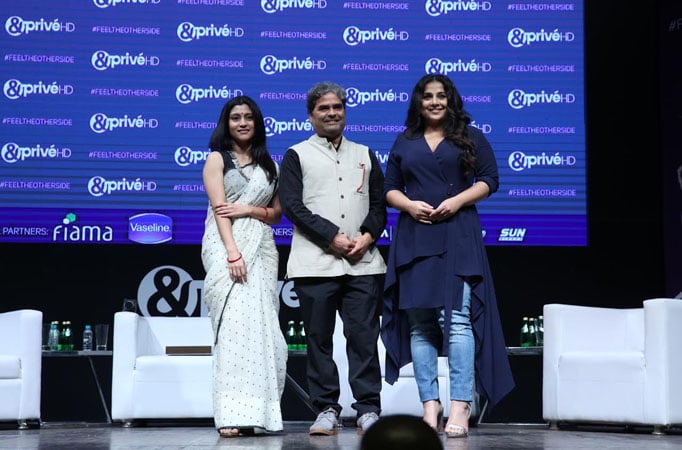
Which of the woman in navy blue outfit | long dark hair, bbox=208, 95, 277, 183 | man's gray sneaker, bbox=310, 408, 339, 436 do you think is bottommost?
man's gray sneaker, bbox=310, 408, 339, 436

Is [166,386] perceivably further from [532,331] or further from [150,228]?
[532,331]

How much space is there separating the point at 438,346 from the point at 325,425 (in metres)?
0.50

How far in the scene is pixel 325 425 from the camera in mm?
3797

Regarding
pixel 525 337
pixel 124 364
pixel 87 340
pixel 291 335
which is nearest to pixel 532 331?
pixel 525 337

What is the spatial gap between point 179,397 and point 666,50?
150 inches

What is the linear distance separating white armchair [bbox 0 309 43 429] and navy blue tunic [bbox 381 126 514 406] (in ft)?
6.95

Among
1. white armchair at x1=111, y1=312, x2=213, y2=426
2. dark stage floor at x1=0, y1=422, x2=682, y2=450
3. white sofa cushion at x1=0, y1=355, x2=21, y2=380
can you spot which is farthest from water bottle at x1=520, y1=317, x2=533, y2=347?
white sofa cushion at x1=0, y1=355, x2=21, y2=380

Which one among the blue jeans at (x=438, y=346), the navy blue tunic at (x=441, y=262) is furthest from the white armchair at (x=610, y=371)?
the blue jeans at (x=438, y=346)

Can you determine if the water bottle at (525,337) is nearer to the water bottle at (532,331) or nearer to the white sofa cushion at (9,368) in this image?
the water bottle at (532,331)

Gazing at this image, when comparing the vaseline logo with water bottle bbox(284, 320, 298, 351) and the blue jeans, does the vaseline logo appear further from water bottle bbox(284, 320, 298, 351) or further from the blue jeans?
the blue jeans

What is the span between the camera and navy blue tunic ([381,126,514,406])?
3.71 m

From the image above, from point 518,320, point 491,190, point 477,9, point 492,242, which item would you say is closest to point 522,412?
point 518,320

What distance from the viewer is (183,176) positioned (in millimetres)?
6410

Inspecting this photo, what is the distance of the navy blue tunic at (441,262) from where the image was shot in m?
3.71
